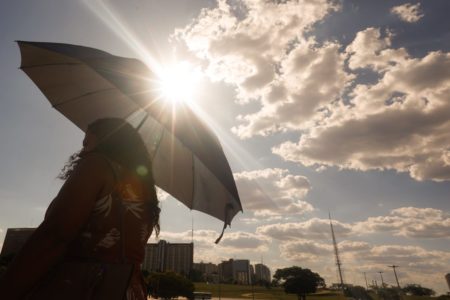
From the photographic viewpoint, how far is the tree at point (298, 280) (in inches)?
3074

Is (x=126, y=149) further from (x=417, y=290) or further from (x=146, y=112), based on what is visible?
(x=417, y=290)

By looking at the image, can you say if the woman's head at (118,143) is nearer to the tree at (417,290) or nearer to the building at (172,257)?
the building at (172,257)

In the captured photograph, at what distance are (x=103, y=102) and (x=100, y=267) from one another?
2.79m

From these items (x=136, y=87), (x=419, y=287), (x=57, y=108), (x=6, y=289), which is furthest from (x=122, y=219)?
(x=419, y=287)

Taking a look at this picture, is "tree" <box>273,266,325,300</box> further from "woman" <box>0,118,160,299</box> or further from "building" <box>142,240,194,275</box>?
"woman" <box>0,118,160,299</box>

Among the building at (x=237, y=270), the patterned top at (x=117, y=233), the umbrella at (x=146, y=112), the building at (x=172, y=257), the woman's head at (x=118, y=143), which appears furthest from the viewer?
the building at (x=237, y=270)

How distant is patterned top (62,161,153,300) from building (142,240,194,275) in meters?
142

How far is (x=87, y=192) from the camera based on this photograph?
1507 millimetres

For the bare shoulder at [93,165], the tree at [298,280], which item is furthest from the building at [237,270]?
the bare shoulder at [93,165]

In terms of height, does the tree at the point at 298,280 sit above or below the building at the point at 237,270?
below

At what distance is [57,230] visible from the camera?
140 cm

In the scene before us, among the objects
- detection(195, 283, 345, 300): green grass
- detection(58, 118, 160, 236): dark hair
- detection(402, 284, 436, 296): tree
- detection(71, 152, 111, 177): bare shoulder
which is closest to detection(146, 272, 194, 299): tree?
detection(195, 283, 345, 300): green grass

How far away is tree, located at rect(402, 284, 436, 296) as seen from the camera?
15338 cm

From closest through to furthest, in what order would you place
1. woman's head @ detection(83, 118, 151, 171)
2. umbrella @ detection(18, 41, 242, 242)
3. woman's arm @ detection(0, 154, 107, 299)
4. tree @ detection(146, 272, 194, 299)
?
1. woman's arm @ detection(0, 154, 107, 299)
2. woman's head @ detection(83, 118, 151, 171)
3. umbrella @ detection(18, 41, 242, 242)
4. tree @ detection(146, 272, 194, 299)
